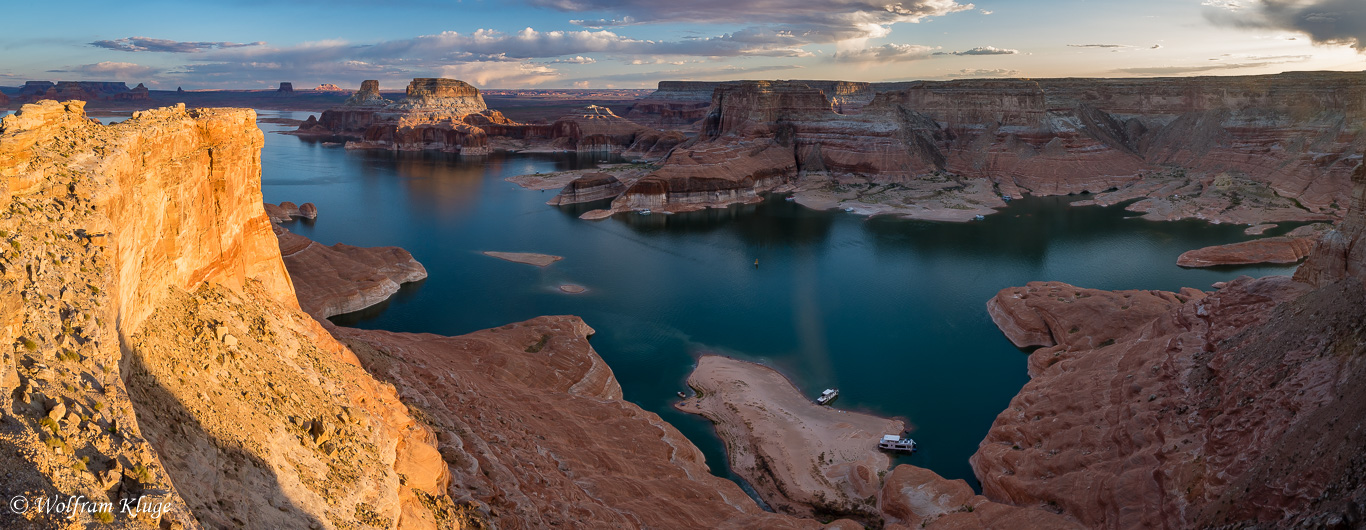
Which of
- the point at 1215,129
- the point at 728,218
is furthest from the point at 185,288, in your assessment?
the point at 1215,129

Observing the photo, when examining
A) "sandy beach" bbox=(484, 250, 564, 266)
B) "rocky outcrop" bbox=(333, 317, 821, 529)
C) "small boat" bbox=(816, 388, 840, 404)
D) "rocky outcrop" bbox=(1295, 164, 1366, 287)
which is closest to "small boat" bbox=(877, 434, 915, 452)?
"small boat" bbox=(816, 388, 840, 404)

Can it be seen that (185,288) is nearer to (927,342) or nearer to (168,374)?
(168,374)

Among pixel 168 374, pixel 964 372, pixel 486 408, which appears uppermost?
pixel 168 374

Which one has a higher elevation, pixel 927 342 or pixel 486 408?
pixel 486 408

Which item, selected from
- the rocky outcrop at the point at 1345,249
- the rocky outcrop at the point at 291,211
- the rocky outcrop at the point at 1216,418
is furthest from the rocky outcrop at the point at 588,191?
the rocky outcrop at the point at 1345,249

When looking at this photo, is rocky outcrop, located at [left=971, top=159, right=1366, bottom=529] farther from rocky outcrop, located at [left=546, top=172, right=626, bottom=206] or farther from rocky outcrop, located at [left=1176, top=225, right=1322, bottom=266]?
rocky outcrop, located at [left=546, top=172, right=626, bottom=206]

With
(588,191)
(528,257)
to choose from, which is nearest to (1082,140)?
(588,191)

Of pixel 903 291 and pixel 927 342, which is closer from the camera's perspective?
pixel 927 342
